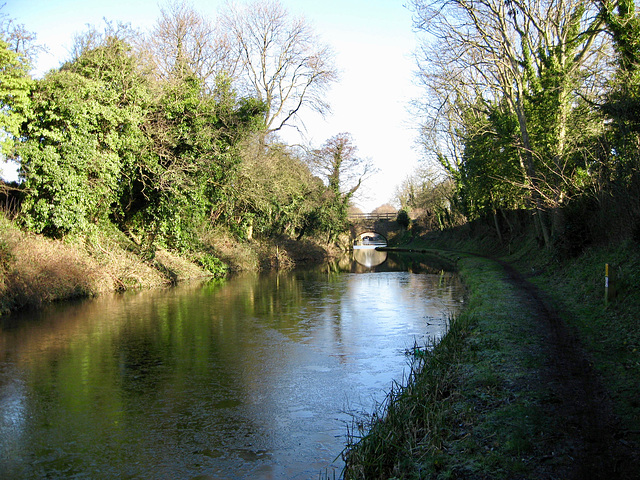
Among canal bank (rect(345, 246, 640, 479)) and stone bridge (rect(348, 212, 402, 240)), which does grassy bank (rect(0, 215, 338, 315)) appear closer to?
canal bank (rect(345, 246, 640, 479))

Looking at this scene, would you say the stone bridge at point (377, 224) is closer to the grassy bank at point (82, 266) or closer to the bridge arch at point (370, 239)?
the bridge arch at point (370, 239)

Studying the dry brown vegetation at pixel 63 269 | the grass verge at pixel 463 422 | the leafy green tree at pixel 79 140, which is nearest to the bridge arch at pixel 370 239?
the dry brown vegetation at pixel 63 269

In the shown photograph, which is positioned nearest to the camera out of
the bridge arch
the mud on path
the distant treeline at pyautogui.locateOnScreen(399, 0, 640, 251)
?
the mud on path

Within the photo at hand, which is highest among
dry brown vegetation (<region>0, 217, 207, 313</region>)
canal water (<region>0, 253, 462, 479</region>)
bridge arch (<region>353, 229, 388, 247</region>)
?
bridge arch (<region>353, 229, 388, 247</region>)

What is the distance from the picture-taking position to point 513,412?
205 inches

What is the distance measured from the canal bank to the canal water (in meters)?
0.79

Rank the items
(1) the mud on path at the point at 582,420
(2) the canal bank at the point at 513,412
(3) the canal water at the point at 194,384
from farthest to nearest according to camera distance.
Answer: (3) the canal water at the point at 194,384
(2) the canal bank at the point at 513,412
(1) the mud on path at the point at 582,420

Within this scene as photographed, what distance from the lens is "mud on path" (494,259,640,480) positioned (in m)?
4.05

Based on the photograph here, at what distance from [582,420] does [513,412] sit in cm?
62

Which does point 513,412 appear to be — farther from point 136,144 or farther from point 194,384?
point 136,144

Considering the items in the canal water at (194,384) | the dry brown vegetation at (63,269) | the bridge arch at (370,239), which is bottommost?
the canal water at (194,384)

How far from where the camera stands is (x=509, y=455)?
434 cm

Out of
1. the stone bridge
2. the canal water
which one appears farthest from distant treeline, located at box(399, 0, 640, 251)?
the stone bridge

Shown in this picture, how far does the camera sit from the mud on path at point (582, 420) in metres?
4.05
